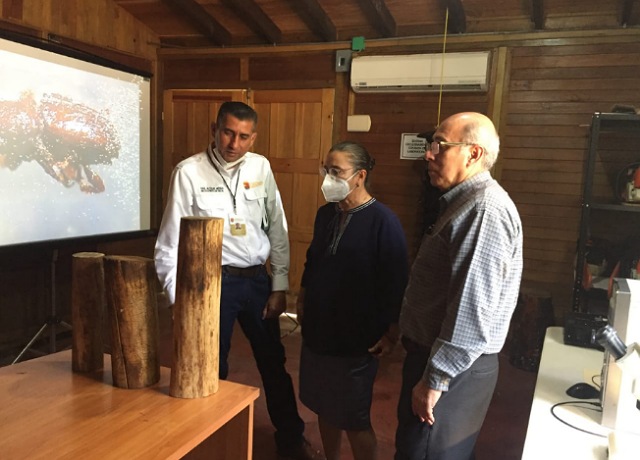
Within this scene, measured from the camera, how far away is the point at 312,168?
161 inches

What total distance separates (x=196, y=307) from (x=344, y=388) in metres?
0.77

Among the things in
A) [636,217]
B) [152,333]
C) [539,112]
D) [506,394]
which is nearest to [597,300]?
[636,217]

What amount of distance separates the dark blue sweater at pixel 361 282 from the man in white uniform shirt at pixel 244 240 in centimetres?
43

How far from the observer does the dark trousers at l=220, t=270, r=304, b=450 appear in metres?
1.99

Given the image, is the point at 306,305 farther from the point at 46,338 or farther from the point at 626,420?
the point at 46,338

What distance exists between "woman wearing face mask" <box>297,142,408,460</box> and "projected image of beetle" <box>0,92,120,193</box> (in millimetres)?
2026

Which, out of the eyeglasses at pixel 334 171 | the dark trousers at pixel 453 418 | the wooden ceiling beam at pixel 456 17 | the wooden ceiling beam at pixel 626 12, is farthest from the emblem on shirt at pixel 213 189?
the wooden ceiling beam at pixel 626 12

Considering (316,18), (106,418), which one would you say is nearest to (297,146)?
(316,18)

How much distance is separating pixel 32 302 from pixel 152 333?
2.88 metres

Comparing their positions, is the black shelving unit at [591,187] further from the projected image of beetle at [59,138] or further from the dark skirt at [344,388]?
the projected image of beetle at [59,138]

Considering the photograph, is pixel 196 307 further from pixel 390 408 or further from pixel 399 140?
pixel 399 140

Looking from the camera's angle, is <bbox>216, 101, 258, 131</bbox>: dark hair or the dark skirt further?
<bbox>216, 101, 258, 131</bbox>: dark hair

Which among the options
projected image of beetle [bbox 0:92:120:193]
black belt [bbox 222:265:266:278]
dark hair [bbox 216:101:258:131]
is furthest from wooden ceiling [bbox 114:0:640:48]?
black belt [bbox 222:265:266:278]

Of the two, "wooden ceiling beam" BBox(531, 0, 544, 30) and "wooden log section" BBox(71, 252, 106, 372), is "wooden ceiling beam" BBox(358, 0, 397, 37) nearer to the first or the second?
"wooden ceiling beam" BBox(531, 0, 544, 30)
